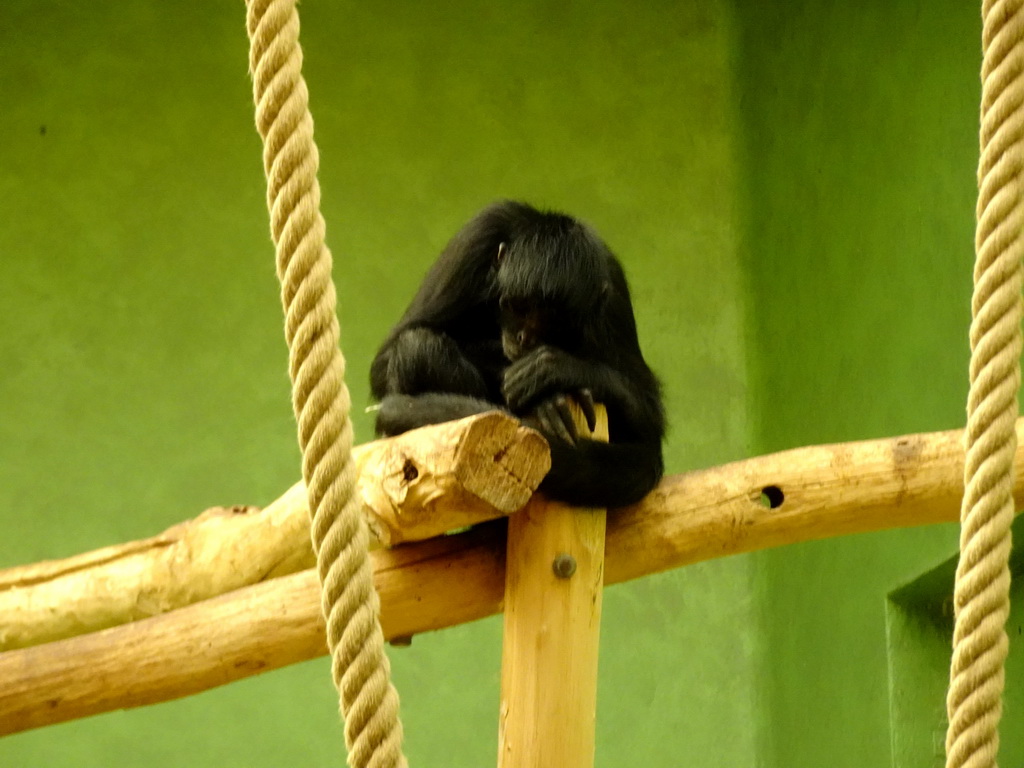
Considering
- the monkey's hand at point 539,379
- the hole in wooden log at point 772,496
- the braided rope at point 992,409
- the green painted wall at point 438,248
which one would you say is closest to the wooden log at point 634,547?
the hole in wooden log at point 772,496

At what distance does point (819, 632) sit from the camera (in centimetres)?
411

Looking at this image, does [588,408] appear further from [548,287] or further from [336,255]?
[336,255]

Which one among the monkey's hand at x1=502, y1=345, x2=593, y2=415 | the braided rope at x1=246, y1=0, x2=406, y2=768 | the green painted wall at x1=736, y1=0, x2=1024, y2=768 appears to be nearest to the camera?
the braided rope at x1=246, y1=0, x2=406, y2=768

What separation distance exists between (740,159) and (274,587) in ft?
10.2

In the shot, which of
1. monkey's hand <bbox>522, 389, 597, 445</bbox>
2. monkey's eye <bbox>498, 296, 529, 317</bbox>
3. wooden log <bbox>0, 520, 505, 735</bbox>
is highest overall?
monkey's eye <bbox>498, 296, 529, 317</bbox>

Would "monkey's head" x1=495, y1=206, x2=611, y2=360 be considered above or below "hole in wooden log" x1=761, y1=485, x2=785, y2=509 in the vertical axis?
above

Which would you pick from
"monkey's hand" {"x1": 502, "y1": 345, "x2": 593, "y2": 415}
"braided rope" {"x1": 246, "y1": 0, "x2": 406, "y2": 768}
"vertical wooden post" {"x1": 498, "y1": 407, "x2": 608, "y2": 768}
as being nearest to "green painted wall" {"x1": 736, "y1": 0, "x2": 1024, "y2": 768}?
"monkey's hand" {"x1": 502, "y1": 345, "x2": 593, "y2": 415}

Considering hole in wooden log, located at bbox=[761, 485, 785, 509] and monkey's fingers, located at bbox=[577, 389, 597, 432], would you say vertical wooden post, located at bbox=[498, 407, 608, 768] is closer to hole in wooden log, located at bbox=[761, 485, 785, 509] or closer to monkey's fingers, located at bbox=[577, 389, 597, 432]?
monkey's fingers, located at bbox=[577, 389, 597, 432]

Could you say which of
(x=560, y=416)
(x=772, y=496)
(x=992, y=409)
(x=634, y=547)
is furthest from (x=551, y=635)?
(x=992, y=409)

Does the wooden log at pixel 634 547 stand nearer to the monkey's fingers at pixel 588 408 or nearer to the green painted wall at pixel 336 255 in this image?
the monkey's fingers at pixel 588 408

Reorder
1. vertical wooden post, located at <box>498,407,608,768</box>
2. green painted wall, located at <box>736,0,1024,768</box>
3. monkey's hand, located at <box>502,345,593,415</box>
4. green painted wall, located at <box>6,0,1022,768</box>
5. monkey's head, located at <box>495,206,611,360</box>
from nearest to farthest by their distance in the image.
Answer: vertical wooden post, located at <box>498,407,608,768</box>, monkey's hand, located at <box>502,345,593,415</box>, monkey's head, located at <box>495,206,611,360</box>, green painted wall, located at <box>736,0,1024,768</box>, green painted wall, located at <box>6,0,1022,768</box>

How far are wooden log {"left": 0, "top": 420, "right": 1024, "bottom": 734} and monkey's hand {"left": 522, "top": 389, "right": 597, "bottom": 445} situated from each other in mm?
163

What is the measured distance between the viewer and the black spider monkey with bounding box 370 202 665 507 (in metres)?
2.14

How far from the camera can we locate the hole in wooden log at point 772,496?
2.19 meters
